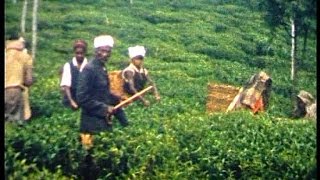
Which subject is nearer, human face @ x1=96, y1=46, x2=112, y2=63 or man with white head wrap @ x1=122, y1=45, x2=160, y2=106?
human face @ x1=96, y1=46, x2=112, y2=63

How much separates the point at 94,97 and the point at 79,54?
1.28 ft

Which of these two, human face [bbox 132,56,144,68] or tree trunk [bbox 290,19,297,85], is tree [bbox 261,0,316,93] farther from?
human face [bbox 132,56,144,68]

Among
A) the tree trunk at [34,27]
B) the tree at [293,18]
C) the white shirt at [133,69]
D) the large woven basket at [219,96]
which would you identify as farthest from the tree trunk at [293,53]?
the tree trunk at [34,27]

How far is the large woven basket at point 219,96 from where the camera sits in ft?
22.8

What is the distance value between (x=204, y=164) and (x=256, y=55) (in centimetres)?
120

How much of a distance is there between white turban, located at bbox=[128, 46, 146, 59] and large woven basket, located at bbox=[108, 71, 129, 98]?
0.67 ft

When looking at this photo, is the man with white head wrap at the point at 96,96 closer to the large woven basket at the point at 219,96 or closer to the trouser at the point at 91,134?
the trouser at the point at 91,134

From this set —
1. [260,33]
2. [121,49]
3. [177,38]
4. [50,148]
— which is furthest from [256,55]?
[50,148]

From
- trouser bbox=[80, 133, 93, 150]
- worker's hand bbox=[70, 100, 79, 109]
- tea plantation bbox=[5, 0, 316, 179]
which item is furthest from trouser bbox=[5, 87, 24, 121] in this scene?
trouser bbox=[80, 133, 93, 150]

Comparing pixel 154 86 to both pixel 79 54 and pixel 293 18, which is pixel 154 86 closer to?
pixel 79 54

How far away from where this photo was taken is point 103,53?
652 cm

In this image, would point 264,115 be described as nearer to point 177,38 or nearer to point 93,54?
point 177,38

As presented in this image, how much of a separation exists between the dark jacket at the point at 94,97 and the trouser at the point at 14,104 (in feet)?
1.68

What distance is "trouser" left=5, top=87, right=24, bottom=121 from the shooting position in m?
6.14
